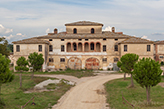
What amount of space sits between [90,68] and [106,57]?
554cm

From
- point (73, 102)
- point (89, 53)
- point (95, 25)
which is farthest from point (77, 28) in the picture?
point (73, 102)

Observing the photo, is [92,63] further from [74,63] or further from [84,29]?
[84,29]

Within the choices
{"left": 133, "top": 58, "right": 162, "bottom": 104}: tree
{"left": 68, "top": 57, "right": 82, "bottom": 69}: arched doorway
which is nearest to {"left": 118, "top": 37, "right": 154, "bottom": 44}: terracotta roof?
{"left": 68, "top": 57, "right": 82, "bottom": 69}: arched doorway

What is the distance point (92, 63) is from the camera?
44312mm

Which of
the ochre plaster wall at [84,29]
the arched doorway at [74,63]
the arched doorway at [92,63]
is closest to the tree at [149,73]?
the arched doorway at [92,63]

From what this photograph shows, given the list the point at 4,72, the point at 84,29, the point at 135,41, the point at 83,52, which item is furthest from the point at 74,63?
the point at 4,72

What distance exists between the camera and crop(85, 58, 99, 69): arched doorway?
4425cm

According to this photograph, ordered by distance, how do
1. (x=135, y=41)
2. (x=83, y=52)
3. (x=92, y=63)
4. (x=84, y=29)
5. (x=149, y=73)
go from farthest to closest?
1. (x=84, y=29)
2. (x=83, y=52)
3. (x=92, y=63)
4. (x=135, y=41)
5. (x=149, y=73)

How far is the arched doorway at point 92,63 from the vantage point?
44.2 meters

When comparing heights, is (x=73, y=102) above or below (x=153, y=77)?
below

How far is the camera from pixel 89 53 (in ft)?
146

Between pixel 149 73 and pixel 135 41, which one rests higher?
pixel 135 41

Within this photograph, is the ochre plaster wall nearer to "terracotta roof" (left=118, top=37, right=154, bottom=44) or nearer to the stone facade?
the stone facade

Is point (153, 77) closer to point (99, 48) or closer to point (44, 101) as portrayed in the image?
point (44, 101)
